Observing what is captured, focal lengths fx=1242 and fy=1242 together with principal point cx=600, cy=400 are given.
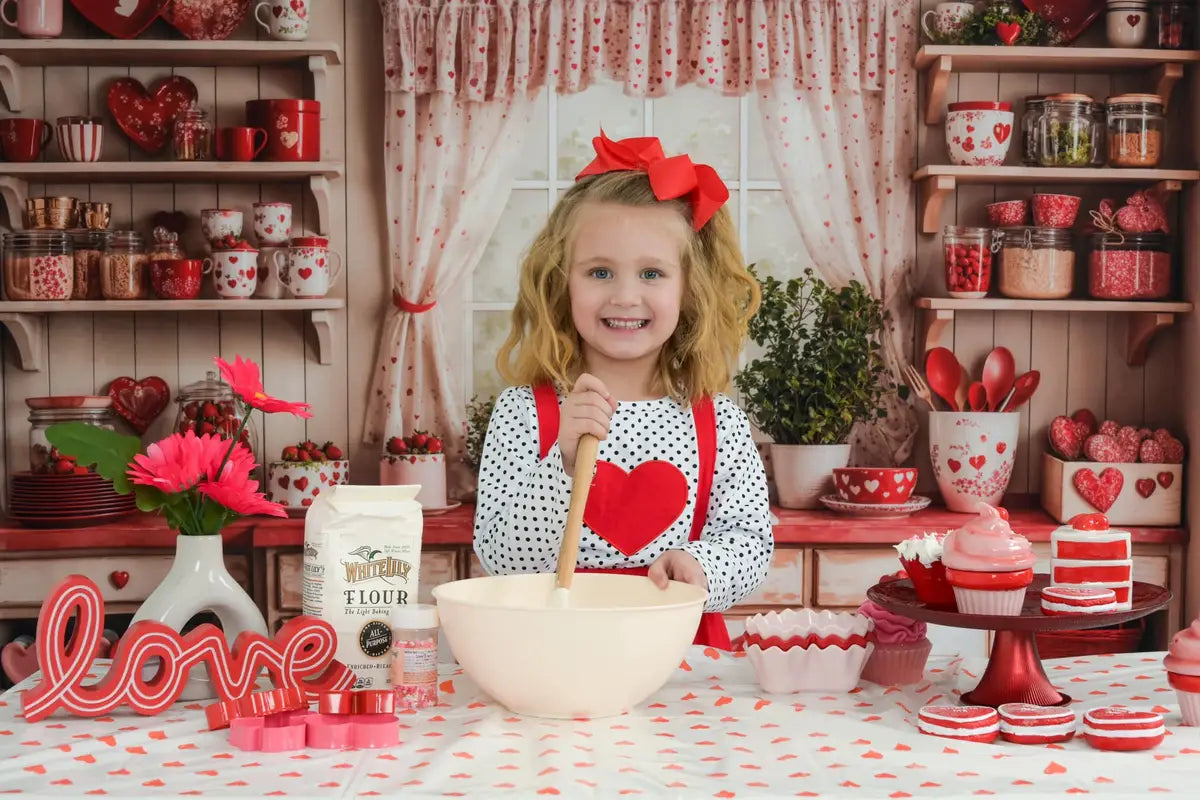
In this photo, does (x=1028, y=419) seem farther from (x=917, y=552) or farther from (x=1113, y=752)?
(x=1113, y=752)

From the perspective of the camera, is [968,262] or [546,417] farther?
[968,262]

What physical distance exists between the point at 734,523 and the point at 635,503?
138 millimetres

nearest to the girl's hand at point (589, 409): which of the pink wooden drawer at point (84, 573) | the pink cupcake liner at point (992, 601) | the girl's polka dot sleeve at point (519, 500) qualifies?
the girl's polka dot sleeve at point (519, 500)

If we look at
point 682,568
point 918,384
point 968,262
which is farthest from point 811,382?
point 682,568

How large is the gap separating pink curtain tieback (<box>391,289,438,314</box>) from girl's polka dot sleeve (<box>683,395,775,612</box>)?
138cm

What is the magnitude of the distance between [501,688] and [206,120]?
2170 mm

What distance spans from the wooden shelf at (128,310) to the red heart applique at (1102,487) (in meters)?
1.79

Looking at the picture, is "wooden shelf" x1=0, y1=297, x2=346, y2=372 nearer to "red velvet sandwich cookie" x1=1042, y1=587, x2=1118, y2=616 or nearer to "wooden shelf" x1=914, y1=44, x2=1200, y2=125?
"wooden shelf" x1=914, y1=44, x2=1200, y2=125

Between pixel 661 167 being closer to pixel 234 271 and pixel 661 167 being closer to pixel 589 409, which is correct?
pixel 589 409

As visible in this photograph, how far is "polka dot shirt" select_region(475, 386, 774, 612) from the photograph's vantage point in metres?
1.66

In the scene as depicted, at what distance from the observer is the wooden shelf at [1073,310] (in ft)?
9.60

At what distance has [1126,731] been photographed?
111cm

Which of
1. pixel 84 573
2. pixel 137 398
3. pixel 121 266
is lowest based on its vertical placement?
pixel 84 573

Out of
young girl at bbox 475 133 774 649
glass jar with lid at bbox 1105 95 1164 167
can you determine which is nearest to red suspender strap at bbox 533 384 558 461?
young girl at bbox 475 133 774 649
